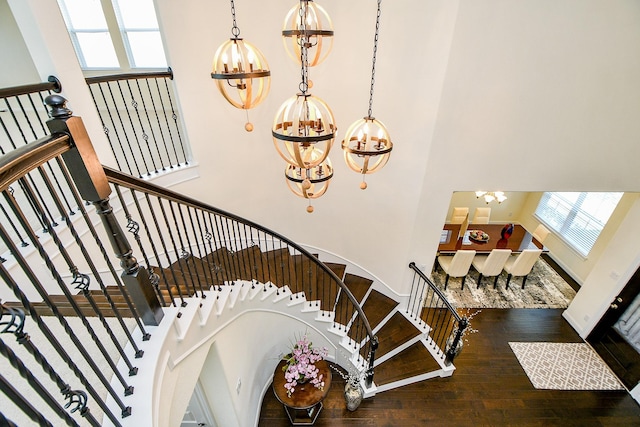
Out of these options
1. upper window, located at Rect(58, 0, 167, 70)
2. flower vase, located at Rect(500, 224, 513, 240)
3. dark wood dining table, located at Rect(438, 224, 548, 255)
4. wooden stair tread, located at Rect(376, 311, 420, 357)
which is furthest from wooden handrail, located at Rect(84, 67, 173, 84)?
flower vase, located at Rect(500, 224, 513, 240)

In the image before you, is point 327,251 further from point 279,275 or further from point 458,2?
point 458,2

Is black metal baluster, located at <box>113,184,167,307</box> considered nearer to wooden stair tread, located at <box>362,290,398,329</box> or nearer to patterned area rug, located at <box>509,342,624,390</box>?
wooden stair tread, located at <box>362,290,398,329</box>

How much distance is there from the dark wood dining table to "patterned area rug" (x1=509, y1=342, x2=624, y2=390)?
1.98 metres

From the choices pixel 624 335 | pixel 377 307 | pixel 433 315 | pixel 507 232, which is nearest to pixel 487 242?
pixel 507 232

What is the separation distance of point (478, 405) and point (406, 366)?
1.07 metres

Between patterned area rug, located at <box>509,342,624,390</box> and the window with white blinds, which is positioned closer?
patterned area rug, located at <box>509,342,624,390</box>

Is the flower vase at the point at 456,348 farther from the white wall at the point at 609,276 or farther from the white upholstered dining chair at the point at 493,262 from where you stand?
the white wall at the point at 609,276

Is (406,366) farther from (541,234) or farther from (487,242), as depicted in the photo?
(541,234)

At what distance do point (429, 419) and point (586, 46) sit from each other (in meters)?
5.07

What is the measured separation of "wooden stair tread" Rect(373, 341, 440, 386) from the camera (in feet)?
15.0

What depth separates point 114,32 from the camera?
4.92 metres

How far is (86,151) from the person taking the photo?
4.44 feet

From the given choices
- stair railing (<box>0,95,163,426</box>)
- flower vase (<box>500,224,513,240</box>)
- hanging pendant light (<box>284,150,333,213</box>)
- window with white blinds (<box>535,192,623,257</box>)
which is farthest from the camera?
flower vase (<box>500,224,513,240</box>)

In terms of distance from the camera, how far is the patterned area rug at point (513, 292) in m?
6.22
